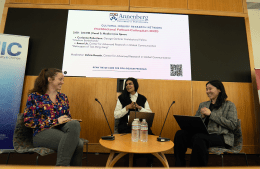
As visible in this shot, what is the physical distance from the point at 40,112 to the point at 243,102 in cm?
335

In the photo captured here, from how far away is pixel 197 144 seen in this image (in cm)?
160

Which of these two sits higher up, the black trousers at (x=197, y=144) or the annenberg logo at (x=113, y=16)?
the annenberg logo at (x=113, y=16)

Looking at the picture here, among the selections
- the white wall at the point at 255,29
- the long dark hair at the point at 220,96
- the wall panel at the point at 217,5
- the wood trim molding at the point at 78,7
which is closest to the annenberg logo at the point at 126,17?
the wood trim molding at the point at 78,7

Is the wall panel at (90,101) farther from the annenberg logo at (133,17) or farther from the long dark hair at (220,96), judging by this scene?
the long dark hair at (220,96)

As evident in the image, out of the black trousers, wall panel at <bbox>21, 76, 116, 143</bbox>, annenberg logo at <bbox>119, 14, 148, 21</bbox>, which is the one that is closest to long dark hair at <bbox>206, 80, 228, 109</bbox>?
the black trousers

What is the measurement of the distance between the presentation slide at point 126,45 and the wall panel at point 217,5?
47cm

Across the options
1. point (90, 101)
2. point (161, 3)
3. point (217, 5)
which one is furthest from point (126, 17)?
point (217, 5)

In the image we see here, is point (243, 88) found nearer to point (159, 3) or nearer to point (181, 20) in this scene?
point (181, 20)

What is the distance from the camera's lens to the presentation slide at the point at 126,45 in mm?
2879

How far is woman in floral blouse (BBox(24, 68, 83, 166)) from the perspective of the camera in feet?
4.71

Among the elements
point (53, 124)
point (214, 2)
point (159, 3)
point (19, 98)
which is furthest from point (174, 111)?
point (19, 98)

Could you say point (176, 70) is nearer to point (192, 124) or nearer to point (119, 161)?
point (192, 124)

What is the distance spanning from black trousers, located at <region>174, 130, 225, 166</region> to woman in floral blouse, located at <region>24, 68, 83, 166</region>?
1132 mm

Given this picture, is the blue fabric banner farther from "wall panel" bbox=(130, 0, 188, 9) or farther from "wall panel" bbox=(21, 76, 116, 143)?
"wall panel" bbox=(130, 0, 188, 9)
